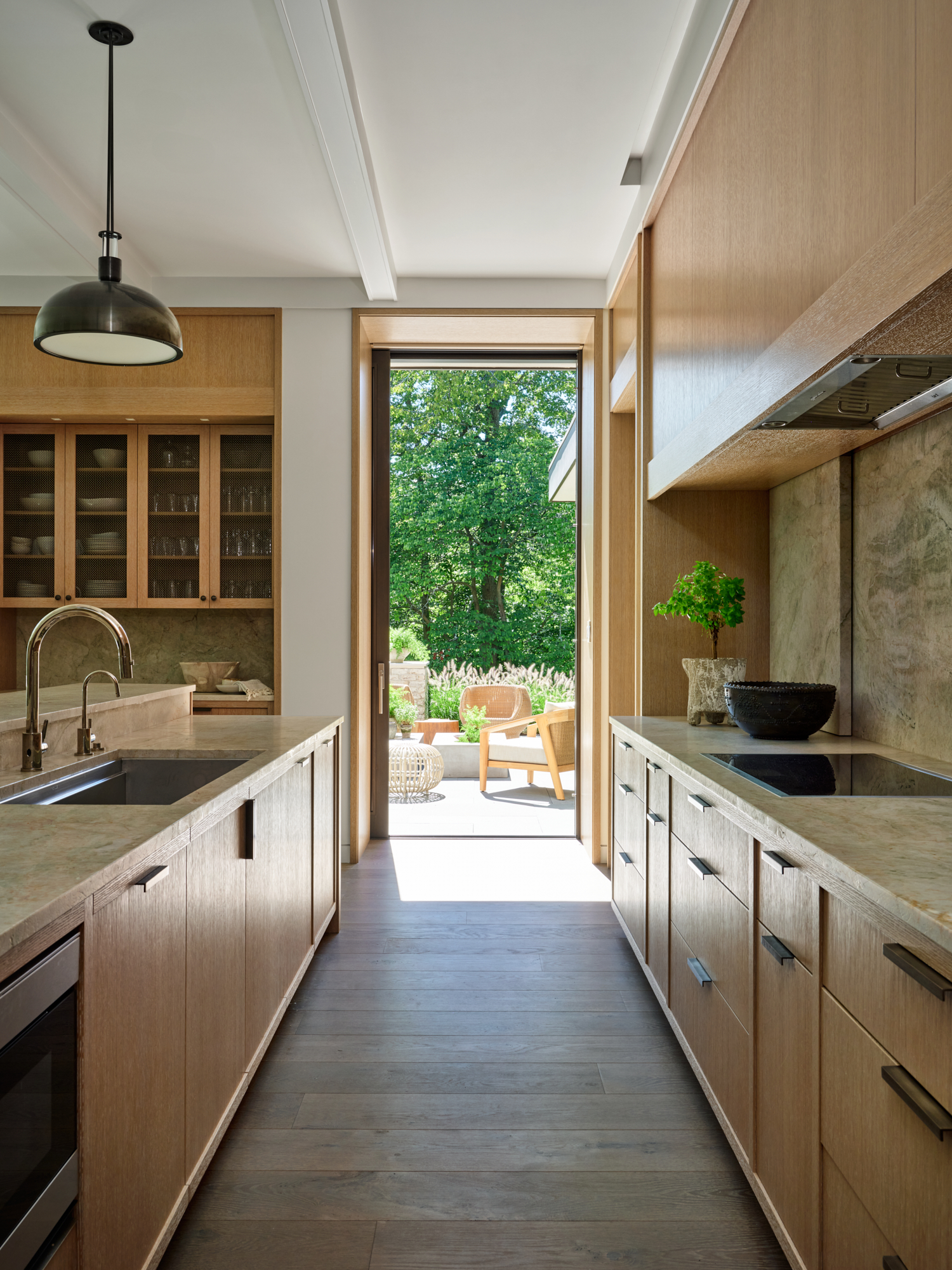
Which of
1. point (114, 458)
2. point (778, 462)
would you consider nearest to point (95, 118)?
point (114, 458)

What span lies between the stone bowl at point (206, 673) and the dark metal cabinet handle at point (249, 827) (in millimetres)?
2724

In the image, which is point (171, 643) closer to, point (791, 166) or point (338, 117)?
point (338, 117)

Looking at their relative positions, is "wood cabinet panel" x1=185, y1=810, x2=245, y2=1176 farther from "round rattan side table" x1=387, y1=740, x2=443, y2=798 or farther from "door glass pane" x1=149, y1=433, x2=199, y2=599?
"round rattan side table" x1=387, y1=740, x2=443, y2=798

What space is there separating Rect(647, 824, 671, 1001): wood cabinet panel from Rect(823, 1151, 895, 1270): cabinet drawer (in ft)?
3.79

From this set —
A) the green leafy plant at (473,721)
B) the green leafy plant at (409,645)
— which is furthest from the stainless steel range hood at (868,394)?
the green leafy plant at (409,645)

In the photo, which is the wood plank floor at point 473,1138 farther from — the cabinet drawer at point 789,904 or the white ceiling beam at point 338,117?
the white ceiling beam at point 338,117

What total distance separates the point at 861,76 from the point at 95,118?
8.53 ft

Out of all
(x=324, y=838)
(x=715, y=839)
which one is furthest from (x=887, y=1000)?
(x=324, y=838)

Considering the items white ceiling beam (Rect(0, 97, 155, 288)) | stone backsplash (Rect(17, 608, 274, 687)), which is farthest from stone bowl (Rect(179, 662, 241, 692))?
white ceiling beam (Rect(0, 97, 155, 288))

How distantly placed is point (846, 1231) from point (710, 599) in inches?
79.2

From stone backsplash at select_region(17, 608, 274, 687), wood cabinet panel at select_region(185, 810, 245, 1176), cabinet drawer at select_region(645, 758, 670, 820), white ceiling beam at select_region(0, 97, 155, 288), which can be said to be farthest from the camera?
stone backsplash at select_region(17, 608, 274, 687)

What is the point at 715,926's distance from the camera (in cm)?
195

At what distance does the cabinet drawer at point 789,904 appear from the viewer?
1.36 m

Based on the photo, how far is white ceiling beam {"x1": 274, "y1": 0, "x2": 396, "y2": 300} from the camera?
2348 millimetres
